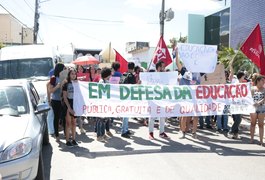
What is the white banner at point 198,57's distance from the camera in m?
9.17

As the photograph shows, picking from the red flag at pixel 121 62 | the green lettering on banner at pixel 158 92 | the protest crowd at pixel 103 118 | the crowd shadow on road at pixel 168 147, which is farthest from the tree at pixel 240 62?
the green lettering on banner at pixel 158 92

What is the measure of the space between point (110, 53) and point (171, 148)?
1108 cm

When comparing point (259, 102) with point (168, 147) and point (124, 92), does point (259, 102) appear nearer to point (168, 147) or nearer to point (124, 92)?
point (168, 147)

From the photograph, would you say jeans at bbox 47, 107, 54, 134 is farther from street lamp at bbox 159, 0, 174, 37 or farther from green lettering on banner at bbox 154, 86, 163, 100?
street lamp at bbox 159, 0, 174, 37

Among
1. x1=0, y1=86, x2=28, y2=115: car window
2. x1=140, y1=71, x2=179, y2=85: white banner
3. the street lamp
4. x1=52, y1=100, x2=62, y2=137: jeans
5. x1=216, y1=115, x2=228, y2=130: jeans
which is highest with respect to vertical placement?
the street lamp

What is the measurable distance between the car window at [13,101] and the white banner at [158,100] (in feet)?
7.01

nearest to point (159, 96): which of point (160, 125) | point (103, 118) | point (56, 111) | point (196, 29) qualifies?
point (160, 125)

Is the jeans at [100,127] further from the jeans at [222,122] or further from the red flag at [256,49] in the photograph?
the red flag at [256,49]

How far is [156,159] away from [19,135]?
3.21m

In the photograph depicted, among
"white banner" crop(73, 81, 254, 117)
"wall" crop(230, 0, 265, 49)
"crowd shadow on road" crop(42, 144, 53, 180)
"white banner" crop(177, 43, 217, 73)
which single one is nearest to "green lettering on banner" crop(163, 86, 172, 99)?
"white banner" crop(73, 81, 254, 117)

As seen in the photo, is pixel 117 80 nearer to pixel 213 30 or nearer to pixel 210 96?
pixel 210 96

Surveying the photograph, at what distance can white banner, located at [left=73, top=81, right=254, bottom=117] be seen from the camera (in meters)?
8.24

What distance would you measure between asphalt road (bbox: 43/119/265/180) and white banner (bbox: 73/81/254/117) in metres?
0.77

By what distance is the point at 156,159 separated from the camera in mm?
7059
